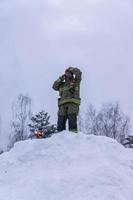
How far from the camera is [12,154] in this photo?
14.2m

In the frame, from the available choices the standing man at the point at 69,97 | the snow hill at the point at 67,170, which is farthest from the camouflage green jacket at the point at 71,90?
the snow hill at the point at 67,170

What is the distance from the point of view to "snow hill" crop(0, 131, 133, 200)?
458 inches

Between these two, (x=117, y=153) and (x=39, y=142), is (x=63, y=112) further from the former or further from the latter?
(x=117, y=153)

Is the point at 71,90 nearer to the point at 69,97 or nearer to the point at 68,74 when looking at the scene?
the point at 69,97

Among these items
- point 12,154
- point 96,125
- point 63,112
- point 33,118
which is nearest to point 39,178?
point 12,154

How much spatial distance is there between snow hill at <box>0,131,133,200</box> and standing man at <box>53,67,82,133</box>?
42.8 inches

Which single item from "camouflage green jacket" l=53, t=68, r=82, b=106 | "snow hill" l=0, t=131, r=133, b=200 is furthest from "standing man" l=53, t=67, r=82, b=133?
"snow hill" l=0, t=131, r=133, b=200

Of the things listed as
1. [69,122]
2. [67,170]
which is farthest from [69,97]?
[67,170]

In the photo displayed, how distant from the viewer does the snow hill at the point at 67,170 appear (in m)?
11.6

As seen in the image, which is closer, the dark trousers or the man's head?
the dark trousers

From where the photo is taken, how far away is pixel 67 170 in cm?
1278

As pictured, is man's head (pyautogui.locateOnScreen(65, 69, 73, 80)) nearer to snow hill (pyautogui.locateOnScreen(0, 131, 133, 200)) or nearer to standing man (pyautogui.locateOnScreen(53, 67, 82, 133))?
standing man (pyautogui.locateOnScreen(53, 67, 82, 133))

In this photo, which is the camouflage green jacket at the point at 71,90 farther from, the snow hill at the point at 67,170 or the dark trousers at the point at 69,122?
the snow hill at the point at 67,170

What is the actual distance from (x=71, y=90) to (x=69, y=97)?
9.1 inches
